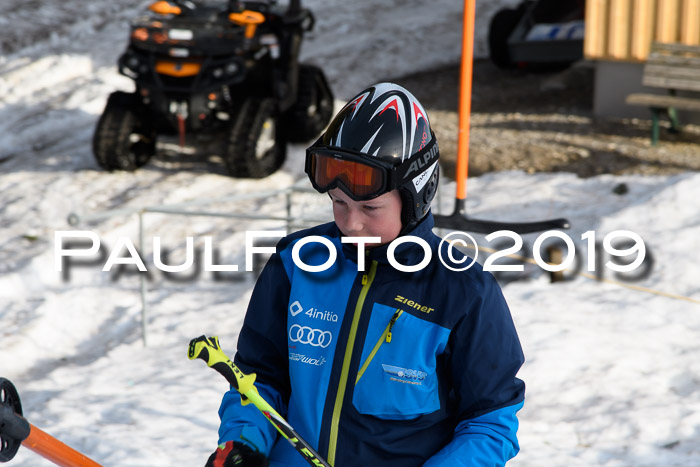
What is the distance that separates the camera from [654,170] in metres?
8.30

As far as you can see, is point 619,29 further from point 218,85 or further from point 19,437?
point 19,437

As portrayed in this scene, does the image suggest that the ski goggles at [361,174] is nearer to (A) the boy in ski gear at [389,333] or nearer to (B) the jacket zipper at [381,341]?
(A) the boy in ski gear at [389,333]

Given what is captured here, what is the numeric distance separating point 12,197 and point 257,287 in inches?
279

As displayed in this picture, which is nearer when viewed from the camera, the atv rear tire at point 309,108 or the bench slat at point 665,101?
→ the bench slat at point 665,101

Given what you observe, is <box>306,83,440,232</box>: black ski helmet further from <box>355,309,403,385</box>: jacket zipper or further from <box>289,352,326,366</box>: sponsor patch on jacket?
<box>289,352,326,366</box>: sponsor patch on jacket

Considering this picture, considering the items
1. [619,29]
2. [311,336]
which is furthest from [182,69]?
[311,336]

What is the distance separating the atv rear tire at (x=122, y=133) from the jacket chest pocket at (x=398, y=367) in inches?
280

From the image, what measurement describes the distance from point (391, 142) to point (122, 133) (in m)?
7.10

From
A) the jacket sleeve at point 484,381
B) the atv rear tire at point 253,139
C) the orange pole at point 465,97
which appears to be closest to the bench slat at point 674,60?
the orange pole at point 465,97

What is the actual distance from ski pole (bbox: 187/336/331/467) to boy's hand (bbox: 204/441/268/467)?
3.5 inches

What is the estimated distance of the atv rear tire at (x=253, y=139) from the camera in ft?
28.0

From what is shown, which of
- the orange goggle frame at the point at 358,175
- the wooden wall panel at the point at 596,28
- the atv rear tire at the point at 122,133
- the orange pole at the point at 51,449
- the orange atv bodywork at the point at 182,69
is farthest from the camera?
the wooden wall panel at the point at 596,28

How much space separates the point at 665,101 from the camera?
8.92 m

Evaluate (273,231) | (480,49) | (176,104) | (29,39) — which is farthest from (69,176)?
(480,49)
